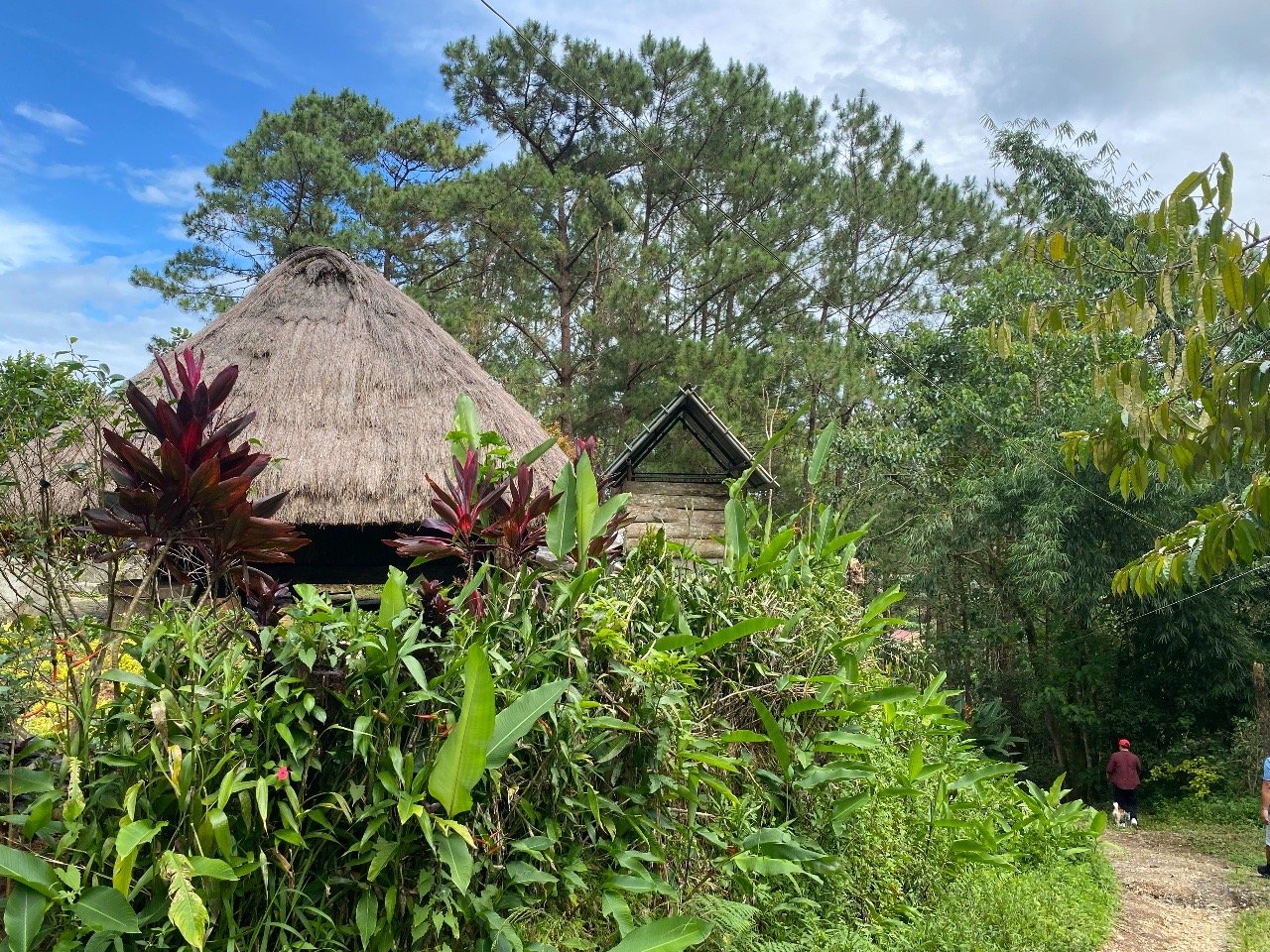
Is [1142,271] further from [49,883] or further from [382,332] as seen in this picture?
[382,332]

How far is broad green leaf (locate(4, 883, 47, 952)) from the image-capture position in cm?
207

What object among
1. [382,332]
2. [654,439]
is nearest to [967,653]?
[654,439]

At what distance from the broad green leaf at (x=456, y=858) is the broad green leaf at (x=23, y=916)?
2.40ft

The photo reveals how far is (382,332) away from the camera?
9203 millimetres

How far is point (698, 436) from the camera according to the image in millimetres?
10320

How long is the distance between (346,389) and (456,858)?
262 inches

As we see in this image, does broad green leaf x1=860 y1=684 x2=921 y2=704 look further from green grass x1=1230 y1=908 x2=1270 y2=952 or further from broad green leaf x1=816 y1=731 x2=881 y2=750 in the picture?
green grass x1=1230 y1=908 x2=1270 y2=952

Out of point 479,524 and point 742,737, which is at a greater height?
point 479,524

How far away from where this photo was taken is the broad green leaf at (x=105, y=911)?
6.98 ft

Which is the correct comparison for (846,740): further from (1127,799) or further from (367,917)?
(1127,799)

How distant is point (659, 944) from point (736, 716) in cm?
110

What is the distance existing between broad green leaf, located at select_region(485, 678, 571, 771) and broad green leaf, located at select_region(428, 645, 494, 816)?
109 mm

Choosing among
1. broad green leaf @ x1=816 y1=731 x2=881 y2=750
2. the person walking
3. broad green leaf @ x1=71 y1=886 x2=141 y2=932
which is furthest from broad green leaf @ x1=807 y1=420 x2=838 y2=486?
the person walking

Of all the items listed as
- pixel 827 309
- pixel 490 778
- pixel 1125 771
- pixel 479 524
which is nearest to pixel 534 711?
pixel 490 778
